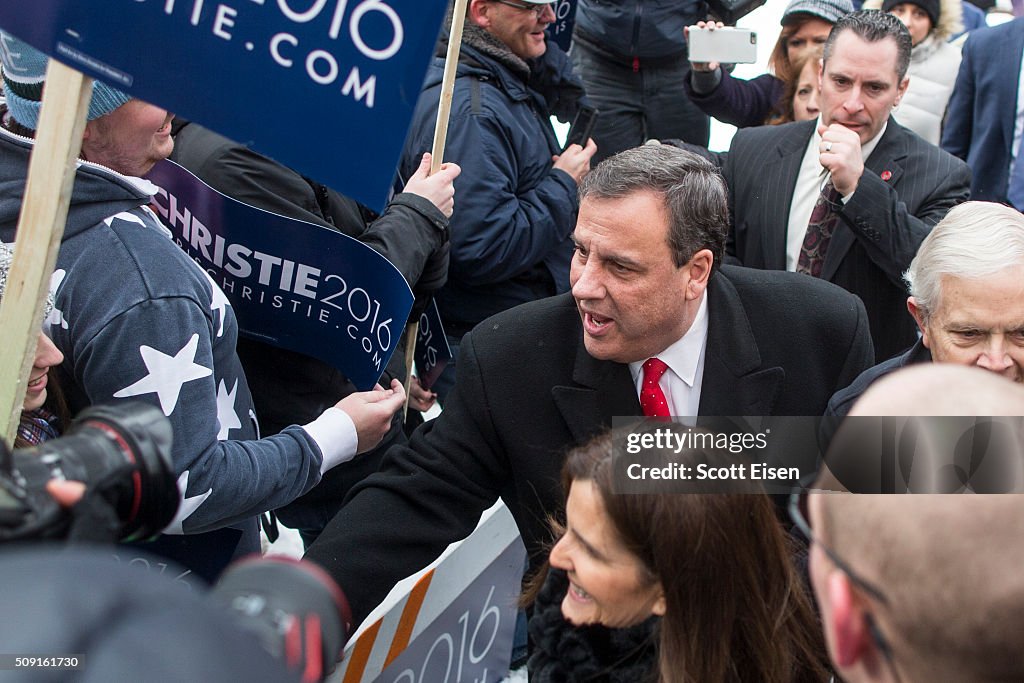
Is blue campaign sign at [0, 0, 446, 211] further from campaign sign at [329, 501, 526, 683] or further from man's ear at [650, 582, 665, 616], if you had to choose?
campaign sign at [329, 501, 526, 683]

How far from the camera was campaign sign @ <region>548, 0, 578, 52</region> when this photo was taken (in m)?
4.27

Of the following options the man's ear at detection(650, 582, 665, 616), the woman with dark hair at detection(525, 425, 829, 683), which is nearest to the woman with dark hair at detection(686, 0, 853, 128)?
the woman with dark hair at detection(525, 425, 829, 683)

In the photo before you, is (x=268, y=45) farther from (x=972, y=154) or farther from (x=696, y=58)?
(x=972, y=154)

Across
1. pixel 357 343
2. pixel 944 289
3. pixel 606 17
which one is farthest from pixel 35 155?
pixel 606 17

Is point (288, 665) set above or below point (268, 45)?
below

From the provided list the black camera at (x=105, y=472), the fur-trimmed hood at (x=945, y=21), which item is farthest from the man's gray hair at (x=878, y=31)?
the black camera at (x=105, y=472)

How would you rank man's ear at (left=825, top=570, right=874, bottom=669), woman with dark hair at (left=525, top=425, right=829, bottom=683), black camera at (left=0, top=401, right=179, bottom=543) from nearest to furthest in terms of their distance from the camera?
1. black camera at (left=0, top=401, right=179, bottom=543)
2. man's ear at (left=825, top=570, right=874, bottom=669)
3. woman with dark hair at (left=525, top=425, right=829, bottom=683)

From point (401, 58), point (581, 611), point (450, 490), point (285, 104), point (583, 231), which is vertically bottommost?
point (450, 490)

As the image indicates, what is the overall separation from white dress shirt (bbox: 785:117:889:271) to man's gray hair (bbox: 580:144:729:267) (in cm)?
99

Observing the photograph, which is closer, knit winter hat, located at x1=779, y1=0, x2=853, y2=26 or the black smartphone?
the black smartphone

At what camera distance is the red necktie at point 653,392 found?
249 centimetres

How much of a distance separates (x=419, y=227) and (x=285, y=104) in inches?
47.1

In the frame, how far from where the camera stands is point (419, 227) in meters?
3.02

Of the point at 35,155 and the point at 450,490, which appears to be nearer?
the point at 35,155
